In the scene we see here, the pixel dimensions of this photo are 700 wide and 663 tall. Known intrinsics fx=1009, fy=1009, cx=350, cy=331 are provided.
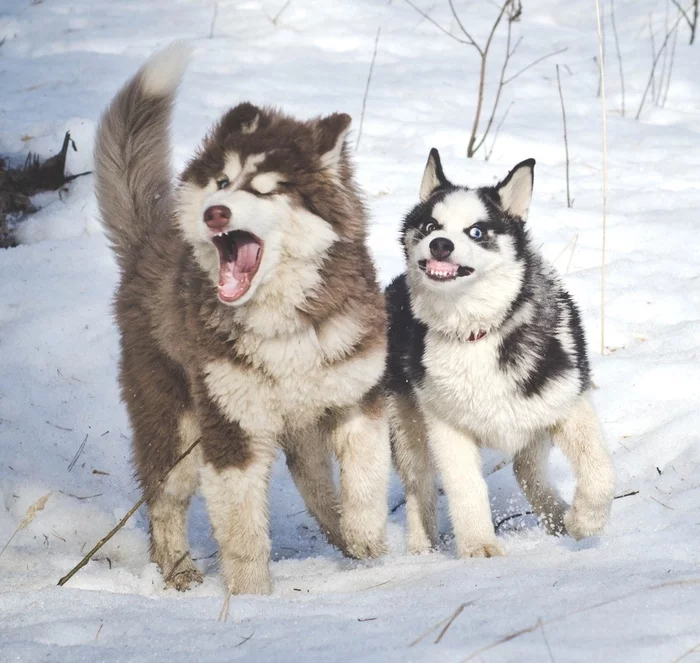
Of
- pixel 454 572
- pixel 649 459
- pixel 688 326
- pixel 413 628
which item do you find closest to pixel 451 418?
pixel 454 572

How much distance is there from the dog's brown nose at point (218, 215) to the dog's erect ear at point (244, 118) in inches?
20.0

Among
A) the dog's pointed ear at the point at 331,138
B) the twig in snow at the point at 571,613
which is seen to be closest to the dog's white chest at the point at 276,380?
the dog's pointed ear at the point at 331,138

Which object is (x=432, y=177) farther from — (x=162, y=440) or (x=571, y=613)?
(x=571, y=613)

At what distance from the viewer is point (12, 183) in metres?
7.12

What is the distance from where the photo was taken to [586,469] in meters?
3.87

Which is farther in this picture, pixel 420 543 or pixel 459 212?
pixel 420 543

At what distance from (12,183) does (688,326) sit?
4640mm

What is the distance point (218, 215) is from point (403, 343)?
1.36 m

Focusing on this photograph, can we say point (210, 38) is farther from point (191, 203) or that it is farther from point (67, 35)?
point (191, 203)

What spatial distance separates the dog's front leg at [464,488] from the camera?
3842 mm

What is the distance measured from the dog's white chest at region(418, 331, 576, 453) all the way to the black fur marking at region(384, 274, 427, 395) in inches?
6.8

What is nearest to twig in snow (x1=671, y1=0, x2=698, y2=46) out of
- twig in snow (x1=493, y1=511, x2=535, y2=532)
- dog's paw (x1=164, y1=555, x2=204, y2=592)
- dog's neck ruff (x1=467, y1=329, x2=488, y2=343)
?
twig in snow (x1=493, y1=511, x2=535, y2=532)

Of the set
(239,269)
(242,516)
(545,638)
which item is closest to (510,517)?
(242,516)

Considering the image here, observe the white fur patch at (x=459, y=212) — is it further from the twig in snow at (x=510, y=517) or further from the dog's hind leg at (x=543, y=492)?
the twig in snow at (x=510, y=517)
